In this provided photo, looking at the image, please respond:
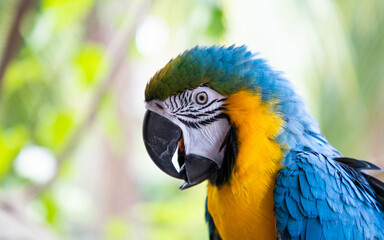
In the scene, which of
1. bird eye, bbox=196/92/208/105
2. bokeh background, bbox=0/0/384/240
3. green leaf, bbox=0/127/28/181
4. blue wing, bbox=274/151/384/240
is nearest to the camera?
blue wing, bbox=274/151/384/240

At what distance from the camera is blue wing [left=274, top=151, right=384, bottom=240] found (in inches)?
44.3

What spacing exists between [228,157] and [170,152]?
18 cm

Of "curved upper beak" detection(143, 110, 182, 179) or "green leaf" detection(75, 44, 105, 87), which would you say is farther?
"green leaf" detection(75, 44, 105, 87)

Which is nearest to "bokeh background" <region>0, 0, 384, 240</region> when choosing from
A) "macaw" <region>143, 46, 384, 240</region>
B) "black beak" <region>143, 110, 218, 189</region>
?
"macaw" <region>143, 46, 384, 240</region>

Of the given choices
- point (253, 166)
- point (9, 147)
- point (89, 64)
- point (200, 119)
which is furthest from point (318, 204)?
point (9, 147)

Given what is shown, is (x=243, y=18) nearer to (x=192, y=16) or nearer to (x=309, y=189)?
(x=192, y=16)

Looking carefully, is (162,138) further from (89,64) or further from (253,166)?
(89,64)

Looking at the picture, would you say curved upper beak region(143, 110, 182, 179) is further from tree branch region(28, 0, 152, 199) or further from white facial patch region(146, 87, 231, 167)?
tree branch region(28, 0, 152, 199)

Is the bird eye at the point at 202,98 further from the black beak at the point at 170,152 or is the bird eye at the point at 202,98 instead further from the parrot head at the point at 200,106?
the black beak at the point at 170,152

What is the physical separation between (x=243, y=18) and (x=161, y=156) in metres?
1.42

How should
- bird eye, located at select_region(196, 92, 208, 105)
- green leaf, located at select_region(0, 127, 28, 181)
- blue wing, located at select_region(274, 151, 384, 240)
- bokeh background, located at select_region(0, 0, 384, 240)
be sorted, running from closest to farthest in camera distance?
blue wing, located at select_region(274, 151, 384, 240)
bird eye, located at select_region(196, 92, 208, 105)
bokeh background, located at select_region(0, 0, 384, 240)
green leaf, located at select_region(0, 127, 28, 181)

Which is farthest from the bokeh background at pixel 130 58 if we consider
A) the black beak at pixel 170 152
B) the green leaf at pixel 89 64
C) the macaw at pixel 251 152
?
the black beak at pixel 170 152

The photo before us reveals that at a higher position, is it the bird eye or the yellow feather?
the bird eye

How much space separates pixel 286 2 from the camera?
2.54 m
